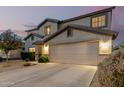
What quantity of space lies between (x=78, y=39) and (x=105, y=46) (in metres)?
2.32

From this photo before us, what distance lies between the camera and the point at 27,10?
33.1 feet

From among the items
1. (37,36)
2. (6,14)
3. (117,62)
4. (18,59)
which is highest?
(6,14)

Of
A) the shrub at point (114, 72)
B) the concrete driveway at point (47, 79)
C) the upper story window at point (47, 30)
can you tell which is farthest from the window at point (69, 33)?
the shrub at point (114, 72)

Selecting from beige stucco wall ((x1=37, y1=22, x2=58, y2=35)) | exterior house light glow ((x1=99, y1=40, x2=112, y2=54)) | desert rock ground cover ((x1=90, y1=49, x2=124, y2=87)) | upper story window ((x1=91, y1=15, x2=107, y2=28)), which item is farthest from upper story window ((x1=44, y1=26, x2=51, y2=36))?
desert rock ground cover ((x1=90, y1=49, x2=124, y2=87))

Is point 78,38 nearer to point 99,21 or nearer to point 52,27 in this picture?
point 99,21

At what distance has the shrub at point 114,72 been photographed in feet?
10.2

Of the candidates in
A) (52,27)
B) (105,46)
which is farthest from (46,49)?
(105,46)

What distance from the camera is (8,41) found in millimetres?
11656

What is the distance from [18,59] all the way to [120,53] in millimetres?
12407

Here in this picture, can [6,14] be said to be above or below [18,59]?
above

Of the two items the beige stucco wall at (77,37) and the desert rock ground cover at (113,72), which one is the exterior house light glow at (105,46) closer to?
the beige stucco wall at (77,37)

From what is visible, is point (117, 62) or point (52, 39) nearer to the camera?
point (117, 62)

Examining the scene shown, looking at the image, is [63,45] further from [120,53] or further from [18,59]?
[120,53]

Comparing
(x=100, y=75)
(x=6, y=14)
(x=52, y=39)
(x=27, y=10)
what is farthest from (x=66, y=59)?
(x=100, y=75)
